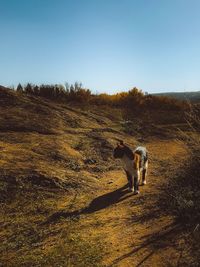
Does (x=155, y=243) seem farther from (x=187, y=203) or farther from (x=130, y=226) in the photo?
(x=187, y=203)

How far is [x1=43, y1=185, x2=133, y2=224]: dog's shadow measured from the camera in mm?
8484

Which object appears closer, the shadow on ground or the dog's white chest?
the shadow on ground

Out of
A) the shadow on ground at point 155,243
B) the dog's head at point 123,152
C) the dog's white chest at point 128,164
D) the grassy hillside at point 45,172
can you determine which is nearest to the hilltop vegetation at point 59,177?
the grassy hillside at point 45,172

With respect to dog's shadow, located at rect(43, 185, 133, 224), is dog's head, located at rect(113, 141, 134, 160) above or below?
above

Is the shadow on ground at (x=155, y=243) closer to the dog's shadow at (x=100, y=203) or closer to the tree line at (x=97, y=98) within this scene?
the dog's shadow at (x=100, y=203)

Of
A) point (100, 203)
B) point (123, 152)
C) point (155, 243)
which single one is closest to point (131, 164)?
point (123, 152)

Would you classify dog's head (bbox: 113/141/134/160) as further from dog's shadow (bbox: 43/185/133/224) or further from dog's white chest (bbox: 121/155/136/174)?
dog's shadow (bbox: 43/185/133/224)

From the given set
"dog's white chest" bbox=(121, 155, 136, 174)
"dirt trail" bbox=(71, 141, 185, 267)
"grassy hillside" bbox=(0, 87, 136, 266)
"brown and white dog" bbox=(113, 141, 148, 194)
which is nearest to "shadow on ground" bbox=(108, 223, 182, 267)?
"dirt trail" bbox=(71, 141, 185, 267)

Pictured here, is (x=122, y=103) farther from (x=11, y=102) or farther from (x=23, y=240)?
(x=23, y=240)

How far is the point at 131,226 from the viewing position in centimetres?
763

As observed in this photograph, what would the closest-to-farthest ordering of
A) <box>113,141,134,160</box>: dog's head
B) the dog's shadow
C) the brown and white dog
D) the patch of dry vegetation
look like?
1. the patch of dry vegetation
2. the dog's shadow
3. the brown and white dog
4. <box>113,141,134,160</box>: dog's head

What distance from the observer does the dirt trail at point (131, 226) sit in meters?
6.16

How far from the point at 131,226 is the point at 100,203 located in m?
1.92

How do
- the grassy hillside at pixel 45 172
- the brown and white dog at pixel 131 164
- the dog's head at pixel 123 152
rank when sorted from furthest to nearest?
1. the dog's head at pixel 123 152
2. the brown and white dog at pixel 131 164
3. the grassy hillside at pixel 45 172
